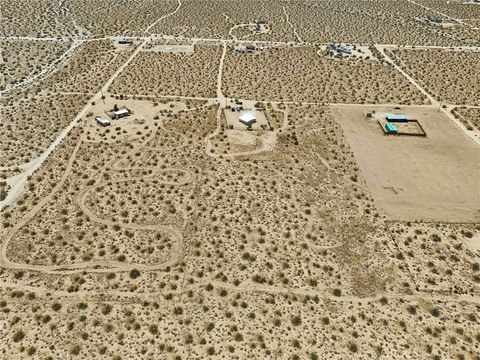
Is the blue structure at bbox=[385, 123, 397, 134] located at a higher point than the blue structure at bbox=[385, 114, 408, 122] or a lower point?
lower

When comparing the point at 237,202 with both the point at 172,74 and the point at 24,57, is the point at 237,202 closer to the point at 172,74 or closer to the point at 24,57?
the point at 172,74

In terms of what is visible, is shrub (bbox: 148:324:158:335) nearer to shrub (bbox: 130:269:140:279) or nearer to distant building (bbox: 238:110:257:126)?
shrub (bbox: 130:269:140:279)

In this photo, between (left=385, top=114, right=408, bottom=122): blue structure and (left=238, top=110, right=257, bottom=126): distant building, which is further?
(left=385, top=114, right=408, bottom=122): blue structure

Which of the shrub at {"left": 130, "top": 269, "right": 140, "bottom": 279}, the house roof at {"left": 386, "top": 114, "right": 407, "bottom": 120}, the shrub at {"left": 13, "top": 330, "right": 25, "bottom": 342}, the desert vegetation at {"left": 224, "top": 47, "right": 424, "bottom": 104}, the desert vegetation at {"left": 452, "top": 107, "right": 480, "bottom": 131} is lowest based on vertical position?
the shrub at {"left": 13, "top": 330, "right": 25, "bottom": 342}

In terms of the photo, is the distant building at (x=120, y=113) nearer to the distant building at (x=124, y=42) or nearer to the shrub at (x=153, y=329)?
the distant building at (x=124, y=42)

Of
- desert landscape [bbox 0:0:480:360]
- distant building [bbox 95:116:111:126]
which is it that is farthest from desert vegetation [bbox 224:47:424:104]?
distant building [bbox 95:116:111:126]

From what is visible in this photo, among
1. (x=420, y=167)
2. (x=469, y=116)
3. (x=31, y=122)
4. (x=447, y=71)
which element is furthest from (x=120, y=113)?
(x=447, y=71)
